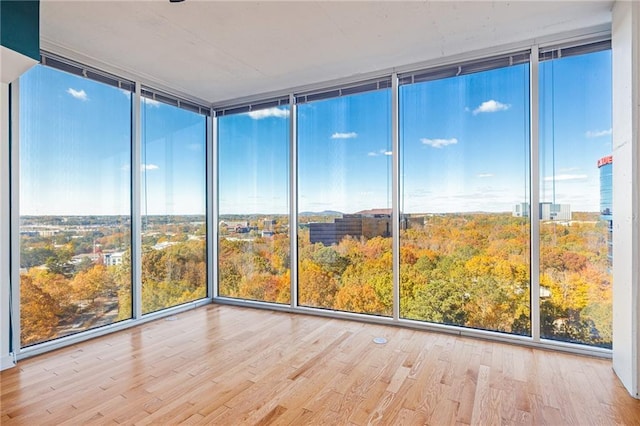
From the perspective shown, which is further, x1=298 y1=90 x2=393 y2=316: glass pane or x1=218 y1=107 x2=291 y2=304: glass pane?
x1=218 y1=107 x2=291 y2=304: glass pane

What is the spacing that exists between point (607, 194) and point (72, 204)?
490cm

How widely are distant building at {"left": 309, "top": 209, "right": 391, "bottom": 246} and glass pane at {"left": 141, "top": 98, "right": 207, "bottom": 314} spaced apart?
5.67 feet

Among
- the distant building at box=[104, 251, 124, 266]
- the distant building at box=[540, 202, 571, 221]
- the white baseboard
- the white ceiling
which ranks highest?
the white ceiling

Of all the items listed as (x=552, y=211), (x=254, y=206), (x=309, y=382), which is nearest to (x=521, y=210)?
(x=552, y=211)

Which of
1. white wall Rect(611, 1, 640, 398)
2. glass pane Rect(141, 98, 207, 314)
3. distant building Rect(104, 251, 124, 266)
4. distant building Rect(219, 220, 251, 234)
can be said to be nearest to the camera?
white wall Rect(611, 1, 640, 398)

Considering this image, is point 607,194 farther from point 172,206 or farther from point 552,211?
point 172,206

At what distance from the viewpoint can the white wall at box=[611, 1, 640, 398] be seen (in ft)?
7.54

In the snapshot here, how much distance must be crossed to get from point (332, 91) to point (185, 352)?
325 centimetres

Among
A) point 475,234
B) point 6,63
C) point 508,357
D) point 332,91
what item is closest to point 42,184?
point 6,63

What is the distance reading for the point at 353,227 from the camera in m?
4.04

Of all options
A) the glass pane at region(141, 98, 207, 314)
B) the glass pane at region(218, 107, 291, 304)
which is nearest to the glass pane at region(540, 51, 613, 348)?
the glass pane at region(218, 107, 291, 304)

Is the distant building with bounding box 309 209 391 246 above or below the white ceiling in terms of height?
below

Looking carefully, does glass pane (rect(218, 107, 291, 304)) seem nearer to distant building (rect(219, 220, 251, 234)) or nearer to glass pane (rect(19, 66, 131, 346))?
distant building (rect(219, 220, 251, 234))

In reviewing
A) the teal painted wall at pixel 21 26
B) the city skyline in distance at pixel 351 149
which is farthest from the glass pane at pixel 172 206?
the teal painted wall at pixel 21 26
